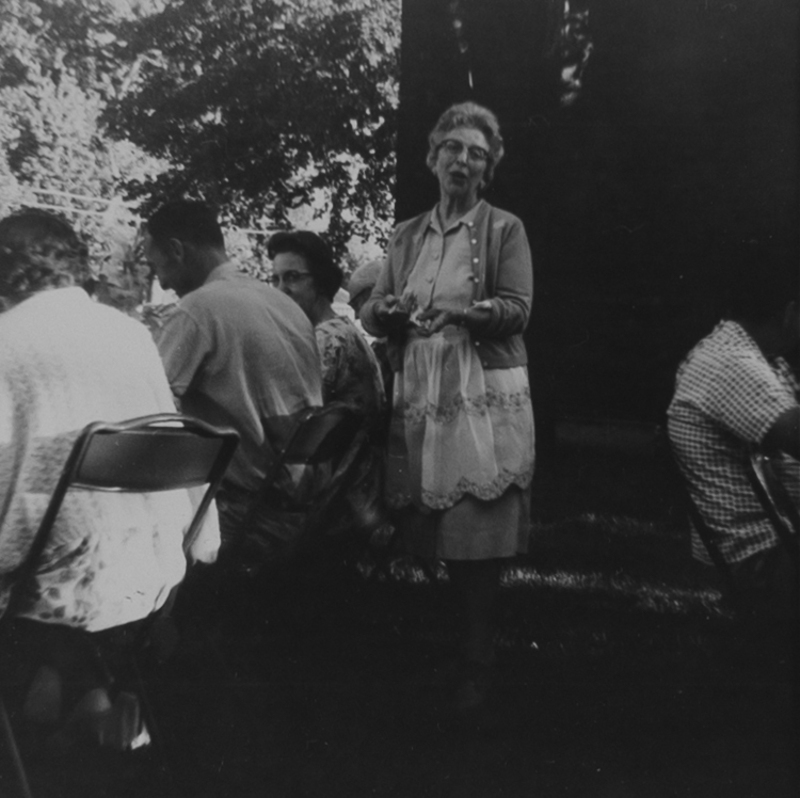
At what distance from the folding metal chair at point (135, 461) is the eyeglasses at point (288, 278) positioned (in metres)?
0.95

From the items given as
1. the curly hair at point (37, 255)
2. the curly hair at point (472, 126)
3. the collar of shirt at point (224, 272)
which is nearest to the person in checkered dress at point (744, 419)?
the curly hair at point (472, 126)

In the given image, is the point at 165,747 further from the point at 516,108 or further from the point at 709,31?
the point at 709,31

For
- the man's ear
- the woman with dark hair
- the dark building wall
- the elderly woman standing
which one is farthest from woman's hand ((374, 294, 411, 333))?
the man's ear

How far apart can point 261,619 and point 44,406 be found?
1138mm

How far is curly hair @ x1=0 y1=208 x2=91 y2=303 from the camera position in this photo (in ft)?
9.67

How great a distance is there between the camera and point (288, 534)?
352cm

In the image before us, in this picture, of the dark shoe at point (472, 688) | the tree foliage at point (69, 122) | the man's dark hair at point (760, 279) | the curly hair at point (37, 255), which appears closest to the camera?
the curly hair at point (37, 255)

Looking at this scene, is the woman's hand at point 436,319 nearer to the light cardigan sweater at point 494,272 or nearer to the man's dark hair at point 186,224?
the light cardigan sweater at point 494,272

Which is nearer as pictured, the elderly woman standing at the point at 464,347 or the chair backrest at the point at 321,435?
the chair backrest at the point at 321,435

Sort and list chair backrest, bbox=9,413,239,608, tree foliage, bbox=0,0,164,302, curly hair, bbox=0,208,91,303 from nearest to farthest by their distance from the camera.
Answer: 1. chair backrest, bbox=9,413,239,608
2. curly hair, bbox=0,208,91,303
3. tree foliage, bbox=0,0,164,302

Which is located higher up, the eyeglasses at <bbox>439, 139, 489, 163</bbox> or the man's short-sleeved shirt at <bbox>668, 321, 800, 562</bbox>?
the eyeglasses at <bbox>439, 139, 489, 163</bbox>

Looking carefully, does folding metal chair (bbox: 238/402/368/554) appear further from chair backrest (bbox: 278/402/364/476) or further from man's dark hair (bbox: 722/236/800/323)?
man's dark hair (bbox: 722/236/800/323)

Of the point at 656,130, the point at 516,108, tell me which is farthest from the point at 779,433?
the point at 516,108

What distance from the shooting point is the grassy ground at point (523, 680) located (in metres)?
3.40
